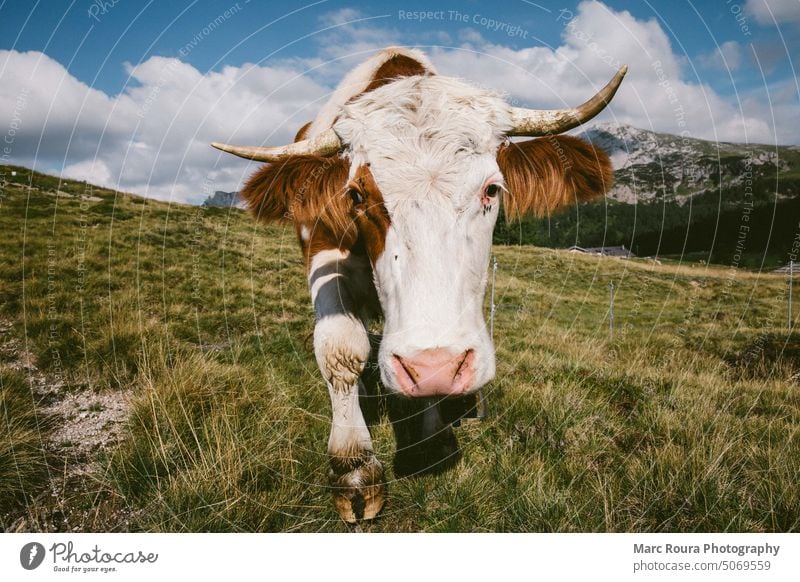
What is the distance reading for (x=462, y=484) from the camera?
9.61 ft

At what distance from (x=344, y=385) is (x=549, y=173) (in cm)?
217

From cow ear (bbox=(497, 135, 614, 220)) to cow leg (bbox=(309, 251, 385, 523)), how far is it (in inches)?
55.5

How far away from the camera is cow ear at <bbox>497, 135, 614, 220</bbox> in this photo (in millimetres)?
3156

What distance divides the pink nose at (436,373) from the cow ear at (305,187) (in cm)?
133

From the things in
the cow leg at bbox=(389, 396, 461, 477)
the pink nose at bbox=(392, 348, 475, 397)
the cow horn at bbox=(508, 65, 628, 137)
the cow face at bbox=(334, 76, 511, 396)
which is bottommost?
the cow leg at bbox=(389, 396, 461, 477)

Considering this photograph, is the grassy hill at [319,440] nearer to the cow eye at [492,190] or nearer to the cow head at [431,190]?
the cow head at [431,190]

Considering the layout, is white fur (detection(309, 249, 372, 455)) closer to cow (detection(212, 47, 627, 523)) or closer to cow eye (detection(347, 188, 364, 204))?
cow (detection(212, 47, 627, 523))

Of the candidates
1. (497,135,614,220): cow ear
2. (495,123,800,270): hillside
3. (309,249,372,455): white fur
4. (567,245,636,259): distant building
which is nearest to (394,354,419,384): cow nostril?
(309,249,372,455): white fur

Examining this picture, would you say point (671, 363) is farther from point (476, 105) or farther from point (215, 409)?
point (215, 409)

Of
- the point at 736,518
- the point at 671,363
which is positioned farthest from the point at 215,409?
the point at 671,363

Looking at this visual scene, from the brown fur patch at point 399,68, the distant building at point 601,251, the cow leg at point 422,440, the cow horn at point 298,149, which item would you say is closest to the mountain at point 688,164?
the brown fur patch at point 399,68

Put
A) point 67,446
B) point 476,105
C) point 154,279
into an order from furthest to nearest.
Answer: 1. point 154,279
2. point 67,446
3. point 476,105

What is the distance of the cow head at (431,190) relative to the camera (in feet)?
7.23
